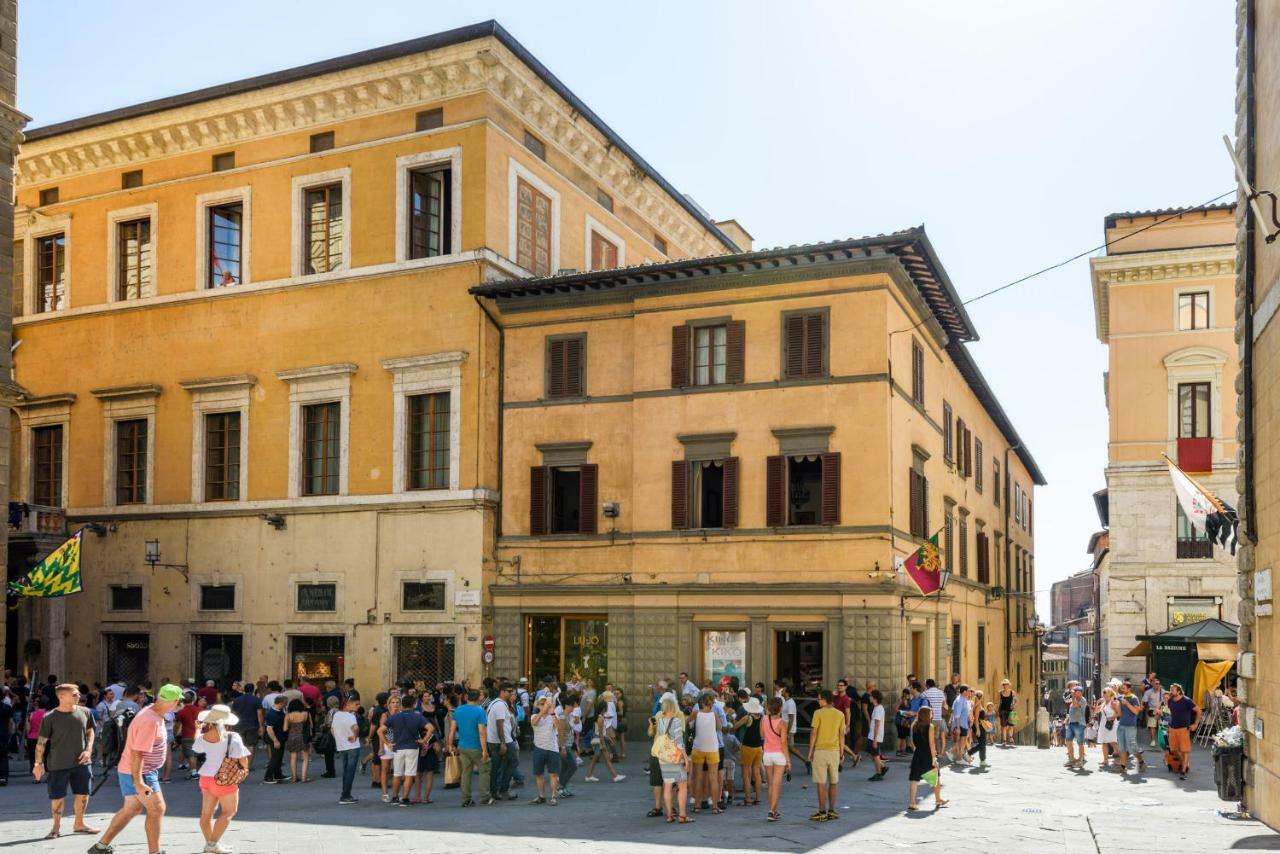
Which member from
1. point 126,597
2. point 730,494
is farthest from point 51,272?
point 730,494

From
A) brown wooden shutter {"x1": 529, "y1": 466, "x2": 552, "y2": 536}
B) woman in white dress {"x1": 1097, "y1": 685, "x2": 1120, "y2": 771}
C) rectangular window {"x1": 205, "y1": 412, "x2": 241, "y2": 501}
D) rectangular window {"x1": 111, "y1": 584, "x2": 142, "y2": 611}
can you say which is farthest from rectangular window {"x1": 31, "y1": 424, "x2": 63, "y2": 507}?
woman in white dress {"x1": 1097, "y1": 685, "x2": 1120, "y2": 771}

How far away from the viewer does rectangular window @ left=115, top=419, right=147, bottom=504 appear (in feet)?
105

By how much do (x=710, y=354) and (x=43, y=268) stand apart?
1876cm

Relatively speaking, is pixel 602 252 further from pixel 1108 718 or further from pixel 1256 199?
pixel 1256 199

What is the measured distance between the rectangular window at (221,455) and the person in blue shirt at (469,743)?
14.9 meters

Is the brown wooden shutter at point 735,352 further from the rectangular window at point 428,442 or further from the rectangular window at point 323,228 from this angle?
the rectangular window at point 323,228

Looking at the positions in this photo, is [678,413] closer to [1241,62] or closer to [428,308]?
[428,308]

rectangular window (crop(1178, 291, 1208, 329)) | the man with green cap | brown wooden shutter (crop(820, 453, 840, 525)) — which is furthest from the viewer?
rectangular window (crop(1178, 291, 1208, 329))

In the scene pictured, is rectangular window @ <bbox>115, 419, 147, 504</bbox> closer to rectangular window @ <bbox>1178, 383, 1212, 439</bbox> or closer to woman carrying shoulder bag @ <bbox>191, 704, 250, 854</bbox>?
woman carrying shoulder bag @ <bbox>191, 704, 250, 854</bbox>

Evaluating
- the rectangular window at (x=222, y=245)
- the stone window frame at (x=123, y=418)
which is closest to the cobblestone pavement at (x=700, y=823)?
the stone window frame at (x=123, y=418)

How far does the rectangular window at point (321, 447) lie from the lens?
98.7ft

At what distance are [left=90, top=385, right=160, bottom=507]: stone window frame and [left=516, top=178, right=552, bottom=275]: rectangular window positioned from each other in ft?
32.0

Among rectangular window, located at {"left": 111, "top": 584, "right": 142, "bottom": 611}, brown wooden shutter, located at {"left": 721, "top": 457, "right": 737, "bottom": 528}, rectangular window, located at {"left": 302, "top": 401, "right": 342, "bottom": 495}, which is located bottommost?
rectangular window, located at {"left": 111, "top": 584, "right": 142, "bottom": 611}

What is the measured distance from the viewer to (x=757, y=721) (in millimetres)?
18984
